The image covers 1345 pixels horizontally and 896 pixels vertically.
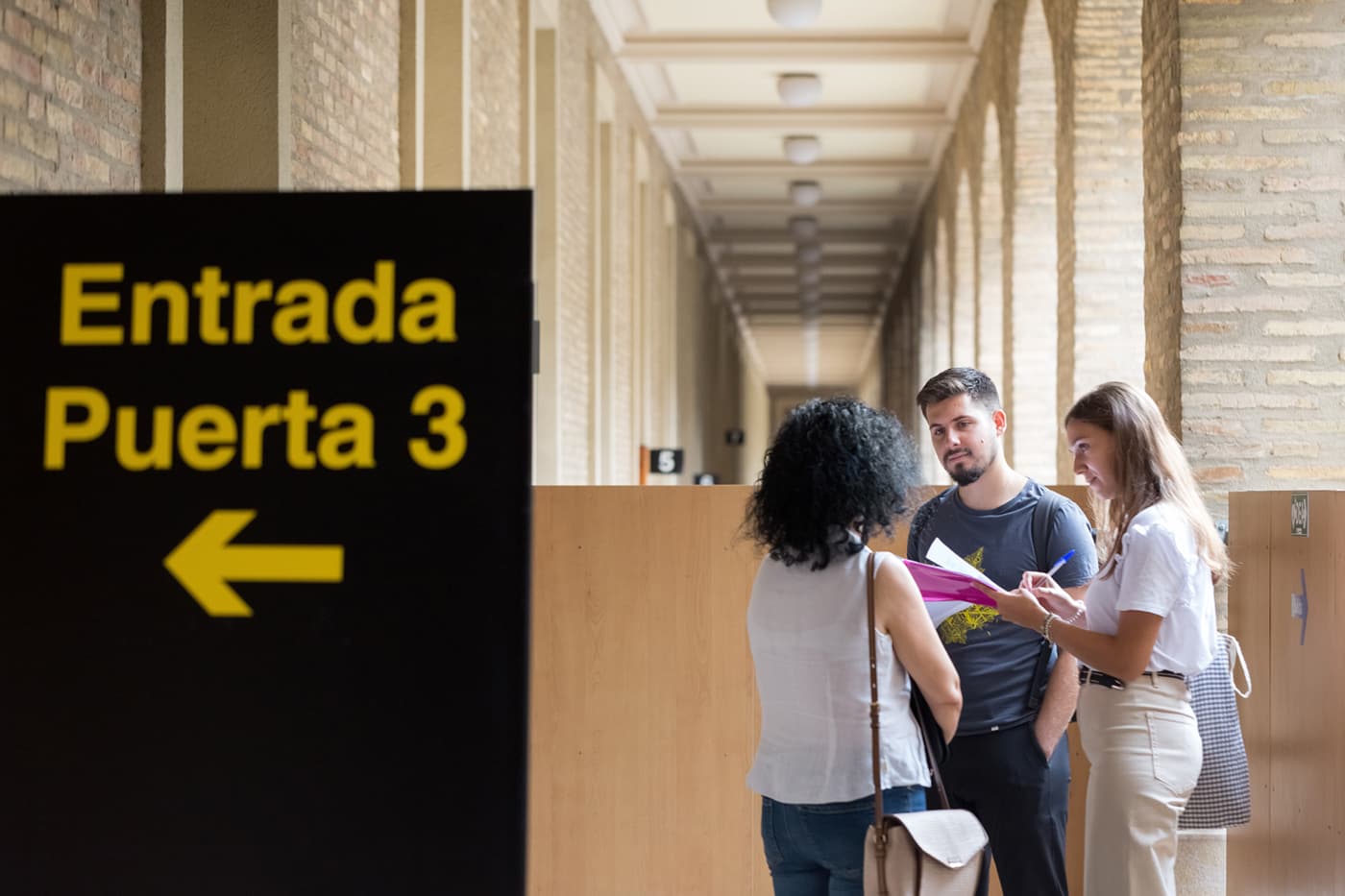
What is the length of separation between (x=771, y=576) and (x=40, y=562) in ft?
4.14

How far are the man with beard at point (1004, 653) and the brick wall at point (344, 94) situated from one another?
2.93 meters

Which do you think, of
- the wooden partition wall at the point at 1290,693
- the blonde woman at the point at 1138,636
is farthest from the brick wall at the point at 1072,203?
the blonde woman at the point at 1138,636

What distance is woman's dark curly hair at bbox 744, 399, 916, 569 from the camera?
7.92ft

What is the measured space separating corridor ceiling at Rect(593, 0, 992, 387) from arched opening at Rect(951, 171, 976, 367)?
1055 millimetres

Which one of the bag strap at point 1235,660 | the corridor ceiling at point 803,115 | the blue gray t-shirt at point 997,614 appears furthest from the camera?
the corridor ceiling at point 803,115

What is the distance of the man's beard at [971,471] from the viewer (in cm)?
317

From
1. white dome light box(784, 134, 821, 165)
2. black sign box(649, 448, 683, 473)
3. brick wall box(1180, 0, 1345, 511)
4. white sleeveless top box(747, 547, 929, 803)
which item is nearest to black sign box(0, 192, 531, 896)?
white sleeveless top box(747, 547, 929, 803)

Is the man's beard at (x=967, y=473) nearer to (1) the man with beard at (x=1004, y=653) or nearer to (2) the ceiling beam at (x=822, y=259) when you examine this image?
(1) the man with beard at (x=1004, y=653)

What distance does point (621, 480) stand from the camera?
12656mm

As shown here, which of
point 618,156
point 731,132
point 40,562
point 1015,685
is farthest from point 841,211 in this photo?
point 40,562

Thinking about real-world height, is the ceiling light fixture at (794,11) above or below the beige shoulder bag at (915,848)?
above

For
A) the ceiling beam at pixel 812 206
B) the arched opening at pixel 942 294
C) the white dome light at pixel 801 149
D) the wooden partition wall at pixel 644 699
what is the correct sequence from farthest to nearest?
1. the ceiling beam at pixel 812 206
2. the arched opening at pixel 942 294
3. the white dome light at pixel 801 149
4. the wooden partition wall at pixel 644 699

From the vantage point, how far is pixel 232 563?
1629 mm

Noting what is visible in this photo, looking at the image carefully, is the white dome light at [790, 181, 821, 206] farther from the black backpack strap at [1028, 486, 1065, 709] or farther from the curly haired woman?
the curly haired woman
